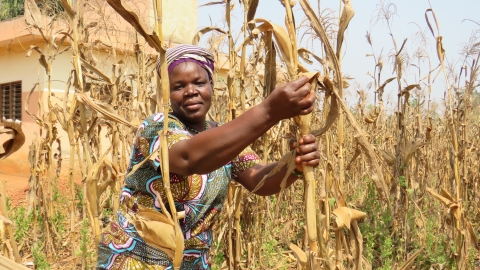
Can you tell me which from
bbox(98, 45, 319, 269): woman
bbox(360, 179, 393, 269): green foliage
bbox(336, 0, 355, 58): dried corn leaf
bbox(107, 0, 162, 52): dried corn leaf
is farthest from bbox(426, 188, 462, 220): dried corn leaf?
bbox(107, 0, 162, 52): dried corn leaf

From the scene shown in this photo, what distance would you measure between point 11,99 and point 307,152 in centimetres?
875

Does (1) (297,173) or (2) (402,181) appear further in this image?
(2) (402,181)

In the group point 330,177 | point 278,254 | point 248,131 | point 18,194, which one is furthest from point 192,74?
point 18,194

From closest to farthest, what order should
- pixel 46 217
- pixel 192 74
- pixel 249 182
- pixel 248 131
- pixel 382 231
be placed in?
1. pixel 248 131
2. pixel 192 74
3. pixel 249 182
4. pixel 382 231
5. pixel 46 217

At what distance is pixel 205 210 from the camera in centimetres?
144

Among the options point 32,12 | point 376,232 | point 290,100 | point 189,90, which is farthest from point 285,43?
point 376,232

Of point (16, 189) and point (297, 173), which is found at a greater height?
point (16, 189)

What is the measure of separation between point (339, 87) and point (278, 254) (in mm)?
2651

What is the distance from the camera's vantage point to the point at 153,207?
1.37m

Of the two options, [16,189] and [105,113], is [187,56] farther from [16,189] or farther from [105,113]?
[16,189]

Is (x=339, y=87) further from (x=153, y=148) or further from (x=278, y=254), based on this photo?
(x=278, y=254)

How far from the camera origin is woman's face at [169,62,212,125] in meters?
1.39

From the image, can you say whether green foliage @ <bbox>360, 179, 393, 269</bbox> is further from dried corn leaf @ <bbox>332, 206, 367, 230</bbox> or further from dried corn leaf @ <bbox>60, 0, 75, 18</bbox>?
dried corn leaf @ <bbox>60, 0, 75, 18</bbox>

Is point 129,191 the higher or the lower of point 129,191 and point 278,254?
the higher
